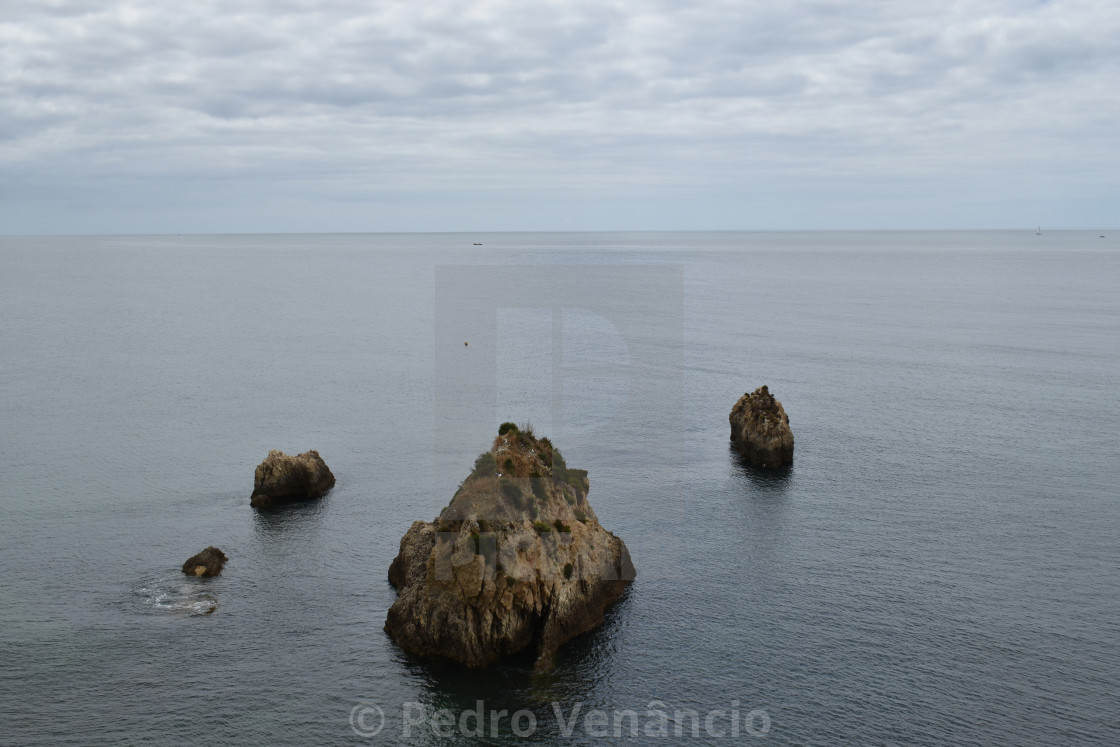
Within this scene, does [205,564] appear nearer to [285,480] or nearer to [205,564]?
[205,564]

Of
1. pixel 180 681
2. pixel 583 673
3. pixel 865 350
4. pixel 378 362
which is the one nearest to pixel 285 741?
pixel 180 681

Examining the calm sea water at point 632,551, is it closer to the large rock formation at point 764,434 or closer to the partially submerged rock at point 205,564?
the partially submerged rock at point 205,564

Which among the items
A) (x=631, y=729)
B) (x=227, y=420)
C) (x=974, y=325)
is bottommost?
(x=631, y=729)

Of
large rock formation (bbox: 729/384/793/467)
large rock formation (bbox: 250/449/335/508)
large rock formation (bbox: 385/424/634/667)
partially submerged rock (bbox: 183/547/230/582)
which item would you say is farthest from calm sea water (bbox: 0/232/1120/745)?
large rock formation (bbox: 250/449/335/508)

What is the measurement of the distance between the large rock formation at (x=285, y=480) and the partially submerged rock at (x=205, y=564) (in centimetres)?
1564

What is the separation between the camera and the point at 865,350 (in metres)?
159

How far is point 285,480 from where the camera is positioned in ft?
275

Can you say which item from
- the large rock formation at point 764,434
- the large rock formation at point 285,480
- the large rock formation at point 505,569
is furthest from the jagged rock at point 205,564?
the large rock formation at point 764,434

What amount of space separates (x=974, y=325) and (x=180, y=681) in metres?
179

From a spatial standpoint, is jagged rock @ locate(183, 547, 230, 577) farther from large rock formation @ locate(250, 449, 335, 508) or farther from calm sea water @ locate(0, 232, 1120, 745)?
large rock formation @ locate(250, 449, 335, 508)

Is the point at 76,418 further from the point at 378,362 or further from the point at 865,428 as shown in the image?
the point at 865,428

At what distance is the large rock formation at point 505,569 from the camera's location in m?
55.1

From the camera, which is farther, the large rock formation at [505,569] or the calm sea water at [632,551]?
the large rock formation at [505,569]

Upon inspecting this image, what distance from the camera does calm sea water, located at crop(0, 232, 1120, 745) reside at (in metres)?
49.2
